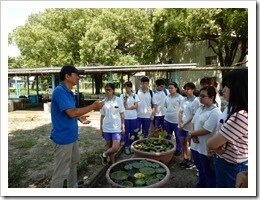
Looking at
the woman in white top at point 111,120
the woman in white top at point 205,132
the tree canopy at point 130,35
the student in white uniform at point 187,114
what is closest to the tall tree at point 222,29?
the tree canopy at point 130,35

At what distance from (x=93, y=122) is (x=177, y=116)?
7036mm

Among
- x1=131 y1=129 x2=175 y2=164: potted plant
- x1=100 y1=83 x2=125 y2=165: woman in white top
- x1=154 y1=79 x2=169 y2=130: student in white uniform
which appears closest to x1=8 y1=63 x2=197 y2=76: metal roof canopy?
x1=154 y1=79 x2=169 y2=130: student in white uniform

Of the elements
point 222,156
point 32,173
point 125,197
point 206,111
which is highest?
point 206,111

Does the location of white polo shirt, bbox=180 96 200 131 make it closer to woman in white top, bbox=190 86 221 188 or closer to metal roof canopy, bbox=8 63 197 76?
woman in white top, bbox=190 86 221 188

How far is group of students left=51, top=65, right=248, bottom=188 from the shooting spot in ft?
8.59

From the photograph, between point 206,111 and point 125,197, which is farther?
point 206,111

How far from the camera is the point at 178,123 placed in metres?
6.39

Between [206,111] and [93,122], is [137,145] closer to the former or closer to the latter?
[206,111]

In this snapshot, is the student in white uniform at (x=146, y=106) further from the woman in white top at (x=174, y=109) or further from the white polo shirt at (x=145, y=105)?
the woman in white top at (x=174, y=109)

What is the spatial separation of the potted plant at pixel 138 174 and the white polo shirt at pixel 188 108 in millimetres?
1304

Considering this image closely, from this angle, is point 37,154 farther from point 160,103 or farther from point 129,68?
point 129,68

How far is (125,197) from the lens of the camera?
3236mm

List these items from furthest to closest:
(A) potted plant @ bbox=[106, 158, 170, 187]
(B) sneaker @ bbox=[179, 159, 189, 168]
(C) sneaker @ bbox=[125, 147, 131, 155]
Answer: (C) sneaker @ bbox=[125, 147, 131, 155] → (B) sneaker @ bbox=[179, 159, 189, 168] → (A) potted plant @ bbox=[106, 158, 170, 187]
